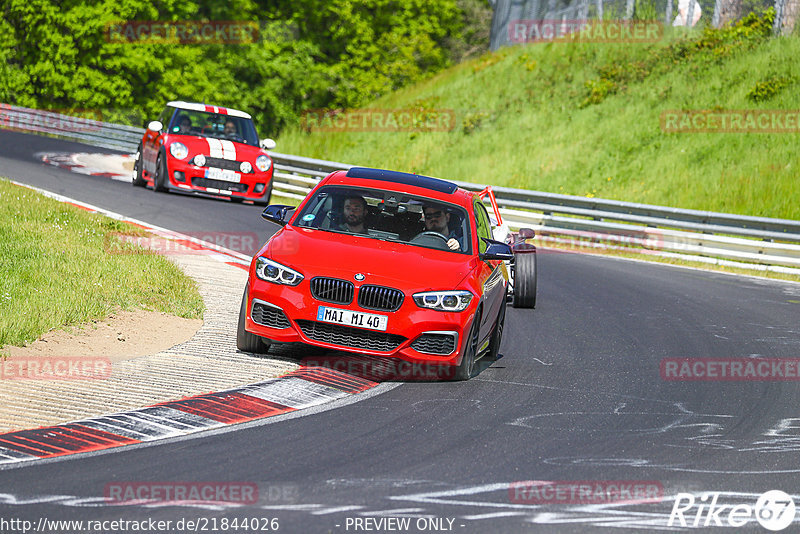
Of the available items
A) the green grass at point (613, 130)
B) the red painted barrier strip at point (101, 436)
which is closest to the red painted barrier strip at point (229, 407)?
the red painted barrier strip at point (101, 436)

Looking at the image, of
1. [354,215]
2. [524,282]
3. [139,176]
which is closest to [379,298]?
[354,215]

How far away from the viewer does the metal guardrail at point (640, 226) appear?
67.8 ft

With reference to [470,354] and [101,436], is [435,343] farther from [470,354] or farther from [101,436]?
Result: [101,436]

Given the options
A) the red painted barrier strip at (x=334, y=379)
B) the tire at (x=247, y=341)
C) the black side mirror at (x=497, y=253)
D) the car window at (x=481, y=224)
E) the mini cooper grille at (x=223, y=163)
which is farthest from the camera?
the mini cooper grille at (x=223, y=163)

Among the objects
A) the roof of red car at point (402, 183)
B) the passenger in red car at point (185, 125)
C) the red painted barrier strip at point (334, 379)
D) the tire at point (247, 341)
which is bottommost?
the red painted barrier strip at point (334, 379)

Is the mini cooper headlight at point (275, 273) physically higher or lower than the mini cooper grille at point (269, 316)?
higher

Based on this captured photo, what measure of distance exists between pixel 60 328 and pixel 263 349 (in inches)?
63.2

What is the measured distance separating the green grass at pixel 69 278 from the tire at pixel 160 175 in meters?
4.47

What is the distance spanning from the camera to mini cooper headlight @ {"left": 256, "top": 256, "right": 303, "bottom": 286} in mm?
8562

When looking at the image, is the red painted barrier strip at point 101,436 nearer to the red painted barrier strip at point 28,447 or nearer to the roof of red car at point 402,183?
the red painted barrier strip at point 28,447

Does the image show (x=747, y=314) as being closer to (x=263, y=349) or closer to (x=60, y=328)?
(x=263, y=349)

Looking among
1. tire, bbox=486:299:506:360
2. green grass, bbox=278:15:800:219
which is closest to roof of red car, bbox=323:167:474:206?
tire, bbox=486:299:506:360

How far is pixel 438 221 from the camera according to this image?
383 inches

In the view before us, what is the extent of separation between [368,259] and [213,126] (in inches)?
491
